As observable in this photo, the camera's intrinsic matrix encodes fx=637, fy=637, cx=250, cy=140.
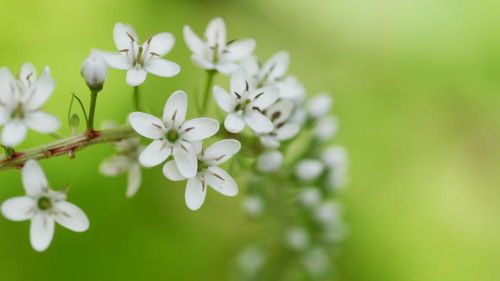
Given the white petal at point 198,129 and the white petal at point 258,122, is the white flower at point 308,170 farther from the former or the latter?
the white petal at point 198,129

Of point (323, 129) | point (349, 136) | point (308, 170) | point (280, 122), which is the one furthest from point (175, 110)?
point (349, 136)

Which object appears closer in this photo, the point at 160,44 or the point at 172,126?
the point at 172,126

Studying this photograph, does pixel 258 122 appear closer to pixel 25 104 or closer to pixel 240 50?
pixel 240 50

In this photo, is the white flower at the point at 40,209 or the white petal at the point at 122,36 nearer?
the white flower at the point at 40,209

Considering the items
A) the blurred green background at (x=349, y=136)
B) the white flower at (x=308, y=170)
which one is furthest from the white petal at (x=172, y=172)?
the blurred green background at (x=349, y=136)

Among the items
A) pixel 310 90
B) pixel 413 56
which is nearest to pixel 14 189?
pixel 310 90
